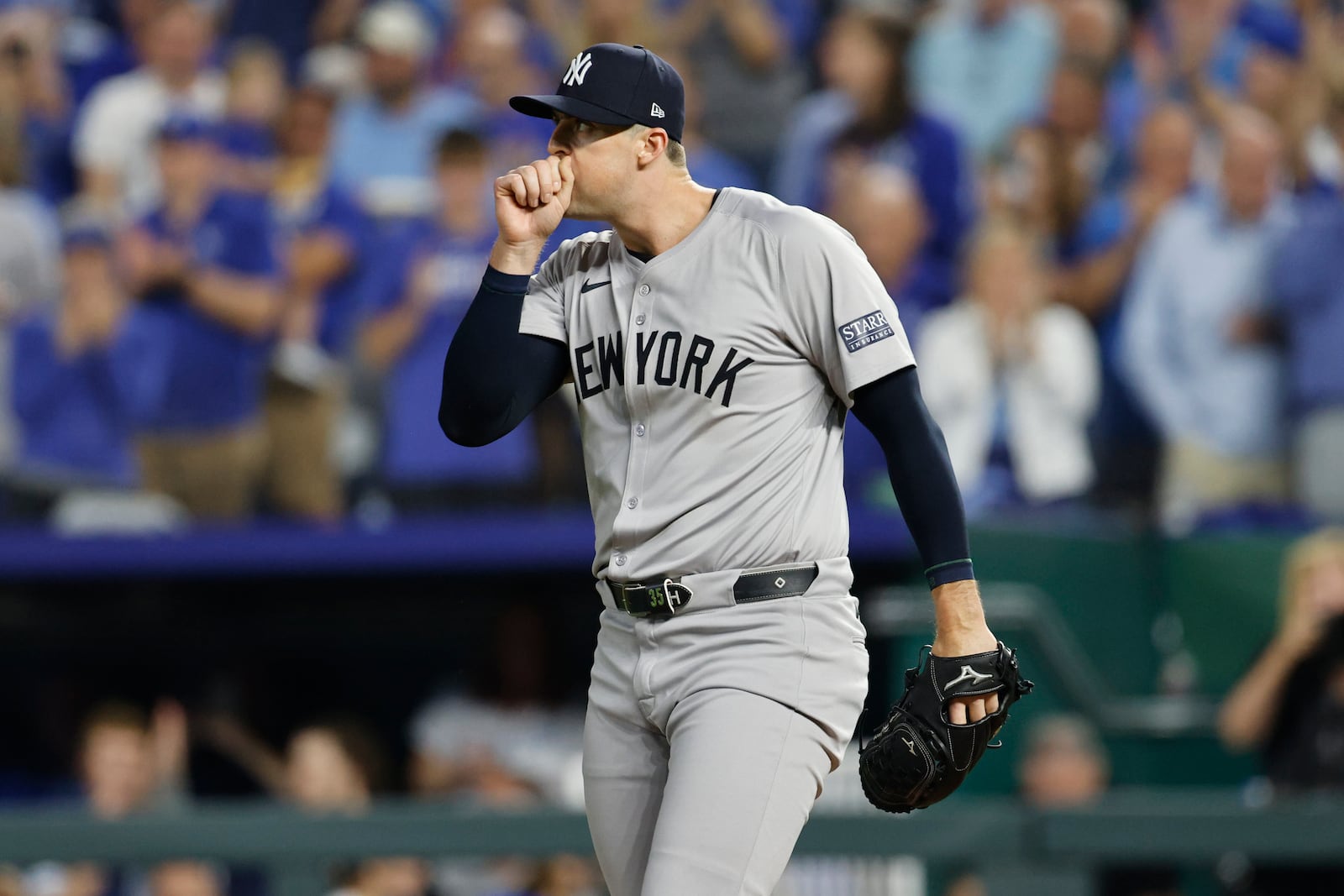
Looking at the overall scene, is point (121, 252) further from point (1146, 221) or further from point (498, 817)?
point (1146, 221)

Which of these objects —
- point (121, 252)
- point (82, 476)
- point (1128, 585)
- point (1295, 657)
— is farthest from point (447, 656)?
point (1295, 657)

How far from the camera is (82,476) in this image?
6.61m

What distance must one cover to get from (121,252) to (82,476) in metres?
0.92

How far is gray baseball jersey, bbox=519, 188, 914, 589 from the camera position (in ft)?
7.84

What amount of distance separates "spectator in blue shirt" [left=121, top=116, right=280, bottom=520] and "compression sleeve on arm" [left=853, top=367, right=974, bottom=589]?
455cm

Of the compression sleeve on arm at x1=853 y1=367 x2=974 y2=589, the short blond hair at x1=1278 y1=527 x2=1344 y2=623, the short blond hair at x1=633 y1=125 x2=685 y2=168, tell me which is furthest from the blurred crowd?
the compression sleeve on arm at x1=853 y1=367 x2=974 y2=589

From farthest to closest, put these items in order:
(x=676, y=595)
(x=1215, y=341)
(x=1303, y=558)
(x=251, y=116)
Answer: (x=251, y=116) → (x=1215, y=341) → (x=1303, y=558) → (x=676, y=595)

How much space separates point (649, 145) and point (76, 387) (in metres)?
4.81

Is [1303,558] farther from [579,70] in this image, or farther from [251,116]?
[251,116]

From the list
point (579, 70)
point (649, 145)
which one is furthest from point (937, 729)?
point (579, 70)

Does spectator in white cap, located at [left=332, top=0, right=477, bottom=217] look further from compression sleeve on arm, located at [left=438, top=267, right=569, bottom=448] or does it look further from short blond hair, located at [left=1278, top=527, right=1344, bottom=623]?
compression sleeve on arm, located at [left=438, top=267, right=569, bottom=448]

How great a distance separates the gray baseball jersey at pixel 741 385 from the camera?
94.1 inches

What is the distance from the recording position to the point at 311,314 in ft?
21.8

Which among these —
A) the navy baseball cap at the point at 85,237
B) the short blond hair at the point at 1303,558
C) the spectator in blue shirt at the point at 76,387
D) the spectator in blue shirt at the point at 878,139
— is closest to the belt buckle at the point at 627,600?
the short blond hair at the point at 1303,558
